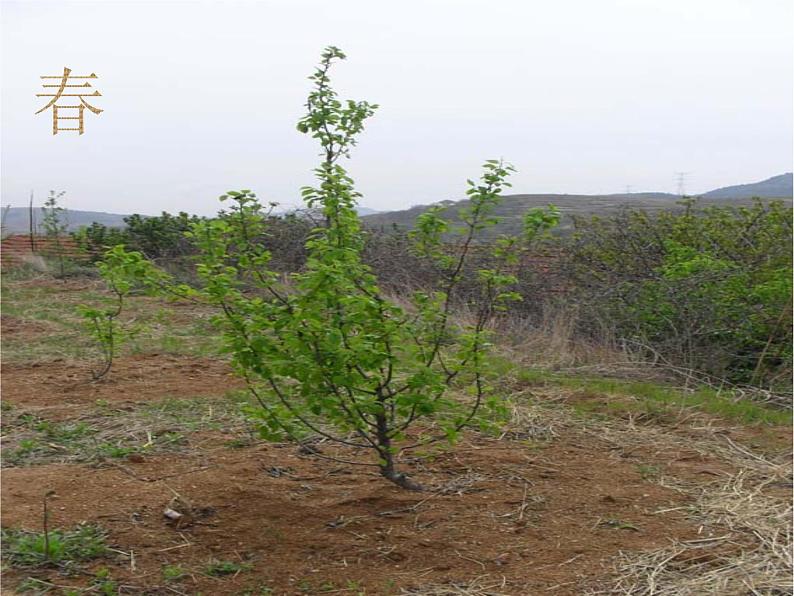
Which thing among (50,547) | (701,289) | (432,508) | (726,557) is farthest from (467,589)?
(701,289)

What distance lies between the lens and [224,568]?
3.10 metres

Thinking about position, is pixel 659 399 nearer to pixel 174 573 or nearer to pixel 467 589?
pixel 467 589

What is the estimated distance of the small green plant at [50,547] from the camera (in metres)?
3.09

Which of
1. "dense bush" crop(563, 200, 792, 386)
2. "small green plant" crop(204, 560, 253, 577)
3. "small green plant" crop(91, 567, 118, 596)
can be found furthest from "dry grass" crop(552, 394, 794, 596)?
"dense bush" crop(563, 200, 792, 386)

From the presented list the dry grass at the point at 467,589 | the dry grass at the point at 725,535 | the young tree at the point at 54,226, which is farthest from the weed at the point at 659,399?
the young tree at the point at 54,226

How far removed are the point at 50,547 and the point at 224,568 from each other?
0.68 metres

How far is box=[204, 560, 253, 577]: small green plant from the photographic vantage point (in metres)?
3.08

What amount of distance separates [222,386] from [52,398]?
1170mm

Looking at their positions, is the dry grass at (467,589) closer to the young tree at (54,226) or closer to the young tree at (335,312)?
the young tree at (335,312)

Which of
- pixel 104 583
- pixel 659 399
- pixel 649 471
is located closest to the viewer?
pixel 104 583

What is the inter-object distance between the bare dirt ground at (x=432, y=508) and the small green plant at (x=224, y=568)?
12mm

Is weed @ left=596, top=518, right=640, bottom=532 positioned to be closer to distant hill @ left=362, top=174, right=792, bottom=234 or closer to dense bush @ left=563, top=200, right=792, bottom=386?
distant hill @ left=362, top=174, right=792, bottom=234

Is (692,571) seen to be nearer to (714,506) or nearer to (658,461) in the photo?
(714,506)

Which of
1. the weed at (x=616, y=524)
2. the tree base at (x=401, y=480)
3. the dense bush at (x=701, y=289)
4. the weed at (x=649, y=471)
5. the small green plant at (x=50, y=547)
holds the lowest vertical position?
the small green plant at (x=50, y=547)
